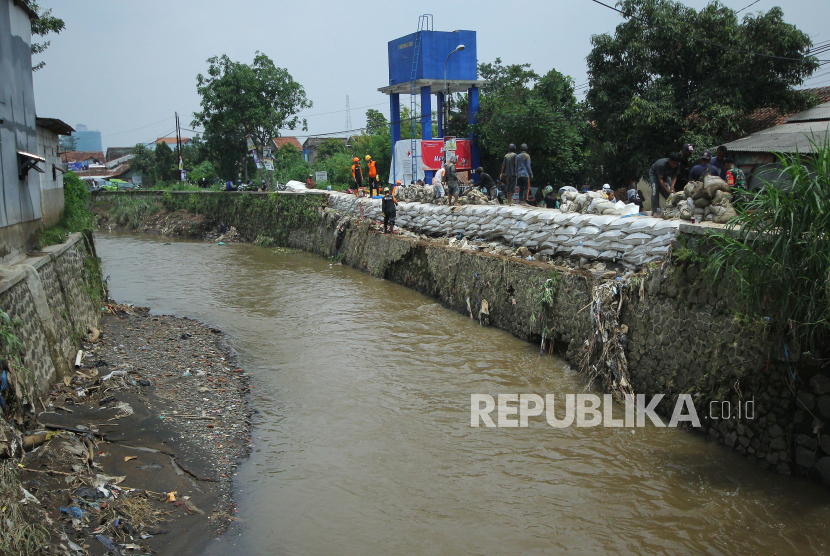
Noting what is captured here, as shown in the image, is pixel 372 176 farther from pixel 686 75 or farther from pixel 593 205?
pixel 593 205

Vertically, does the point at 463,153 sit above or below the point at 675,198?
above

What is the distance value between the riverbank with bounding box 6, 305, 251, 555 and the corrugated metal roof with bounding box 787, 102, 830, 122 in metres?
11.8

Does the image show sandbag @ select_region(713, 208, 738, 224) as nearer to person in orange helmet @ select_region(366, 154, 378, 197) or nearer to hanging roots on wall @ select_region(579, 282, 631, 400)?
hanging roots on wall @ select_region(579, 282, 631, 400)

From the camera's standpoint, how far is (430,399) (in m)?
7.11

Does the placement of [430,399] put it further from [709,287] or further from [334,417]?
[709,287]

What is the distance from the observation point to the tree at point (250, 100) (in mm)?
26703

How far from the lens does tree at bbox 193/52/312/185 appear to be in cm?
2670

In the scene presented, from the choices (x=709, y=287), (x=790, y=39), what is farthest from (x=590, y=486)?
(x=790, y=39)

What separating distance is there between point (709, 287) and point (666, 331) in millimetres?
729

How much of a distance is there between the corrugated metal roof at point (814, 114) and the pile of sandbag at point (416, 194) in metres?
7.62

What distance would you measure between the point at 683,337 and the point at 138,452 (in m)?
5.20

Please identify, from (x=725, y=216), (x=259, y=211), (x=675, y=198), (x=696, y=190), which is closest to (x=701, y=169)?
(x=675, y=198)

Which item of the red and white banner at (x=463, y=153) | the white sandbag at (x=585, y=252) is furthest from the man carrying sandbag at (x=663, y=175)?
the red and white banner at (x=463, y=153)

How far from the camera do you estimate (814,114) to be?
40.0ft
